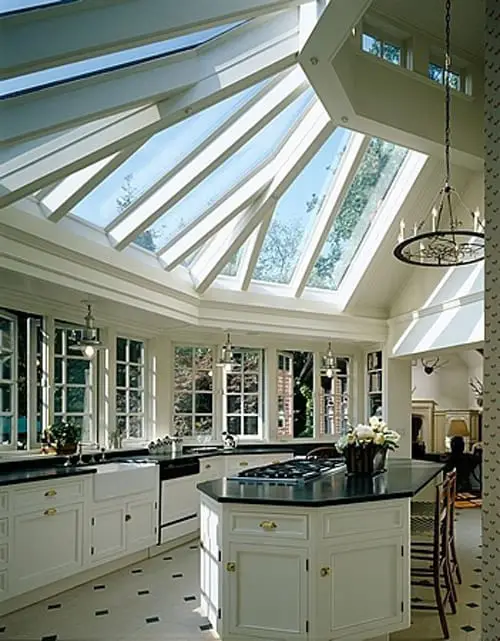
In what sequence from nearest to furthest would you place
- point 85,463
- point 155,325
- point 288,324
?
Result: point 85,463 → point 155,325 → point 288,324

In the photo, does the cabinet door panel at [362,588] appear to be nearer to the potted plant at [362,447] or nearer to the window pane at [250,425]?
the potted plant at [362,447]

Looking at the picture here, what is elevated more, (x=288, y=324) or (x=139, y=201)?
(x=139, y=201)

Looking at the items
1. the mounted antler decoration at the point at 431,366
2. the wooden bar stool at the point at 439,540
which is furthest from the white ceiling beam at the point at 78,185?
the mounted antler decoration at the point at 431,366

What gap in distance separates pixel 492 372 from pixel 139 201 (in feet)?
12.1

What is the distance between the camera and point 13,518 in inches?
177

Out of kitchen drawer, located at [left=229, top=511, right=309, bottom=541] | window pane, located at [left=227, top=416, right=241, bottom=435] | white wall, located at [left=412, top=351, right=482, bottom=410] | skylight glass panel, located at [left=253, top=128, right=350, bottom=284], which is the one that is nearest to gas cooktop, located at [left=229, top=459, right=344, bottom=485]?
kitchen drawer, located at [left=229, top=511, right=309, bottom=541]

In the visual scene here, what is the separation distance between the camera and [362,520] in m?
3.68

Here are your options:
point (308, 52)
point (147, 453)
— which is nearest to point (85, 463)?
point (147, 453)

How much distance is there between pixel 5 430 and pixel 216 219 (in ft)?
8.88

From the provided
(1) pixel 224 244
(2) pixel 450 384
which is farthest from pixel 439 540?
(2) pixel 450 384

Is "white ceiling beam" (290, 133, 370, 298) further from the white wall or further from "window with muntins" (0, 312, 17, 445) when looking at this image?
the white wall

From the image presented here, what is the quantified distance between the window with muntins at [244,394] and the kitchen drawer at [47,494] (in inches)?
132

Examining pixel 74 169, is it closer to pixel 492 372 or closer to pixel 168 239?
pixel 168 239

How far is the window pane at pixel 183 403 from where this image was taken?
794 cm
